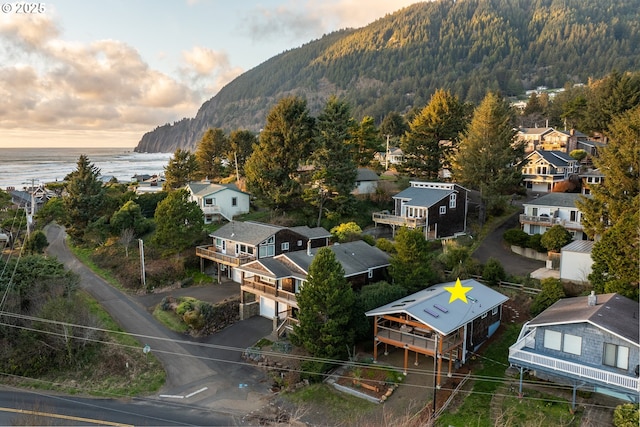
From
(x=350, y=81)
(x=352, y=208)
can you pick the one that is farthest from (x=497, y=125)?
(x=350, y=81)

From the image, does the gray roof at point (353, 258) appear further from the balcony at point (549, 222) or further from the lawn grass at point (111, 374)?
the balcony at point (549, 222)

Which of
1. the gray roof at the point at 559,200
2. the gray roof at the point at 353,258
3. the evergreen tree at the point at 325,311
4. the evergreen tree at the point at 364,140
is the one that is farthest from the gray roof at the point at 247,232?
the gray roof at the point at 559,200

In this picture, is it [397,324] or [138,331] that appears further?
[138,331]

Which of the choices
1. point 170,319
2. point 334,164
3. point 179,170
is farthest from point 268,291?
point 179,170

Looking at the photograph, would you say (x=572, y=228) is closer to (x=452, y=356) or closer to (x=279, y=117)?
(x=452, y=356)

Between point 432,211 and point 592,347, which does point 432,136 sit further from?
point 592,347

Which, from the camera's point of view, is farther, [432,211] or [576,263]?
[432,211]
